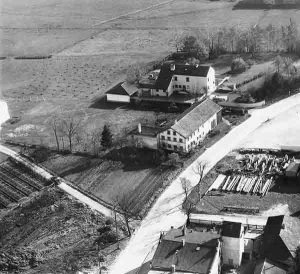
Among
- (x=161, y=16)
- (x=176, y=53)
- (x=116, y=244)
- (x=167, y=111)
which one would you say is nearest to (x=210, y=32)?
(x=176, y=53)

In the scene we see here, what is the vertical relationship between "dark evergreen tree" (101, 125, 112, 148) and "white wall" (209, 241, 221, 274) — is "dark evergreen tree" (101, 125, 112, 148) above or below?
above

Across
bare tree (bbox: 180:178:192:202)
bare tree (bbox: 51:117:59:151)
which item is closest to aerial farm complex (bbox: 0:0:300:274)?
bare tree (bbox: 51:117:59:151)

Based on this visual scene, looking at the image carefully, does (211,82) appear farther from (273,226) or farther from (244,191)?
(273,226)

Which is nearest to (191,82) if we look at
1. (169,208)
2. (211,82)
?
(211,82)

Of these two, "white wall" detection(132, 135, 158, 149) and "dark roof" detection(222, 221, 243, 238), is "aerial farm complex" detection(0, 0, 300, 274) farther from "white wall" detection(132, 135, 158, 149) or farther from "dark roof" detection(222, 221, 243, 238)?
"white wall" detection(132, 135, 158, 149)

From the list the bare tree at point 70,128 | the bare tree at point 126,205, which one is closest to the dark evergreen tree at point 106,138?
the bare tree at point 70,128

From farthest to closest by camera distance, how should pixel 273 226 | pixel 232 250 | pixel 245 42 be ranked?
pixel 245 42
pixel 273 226
pixel 232 250
